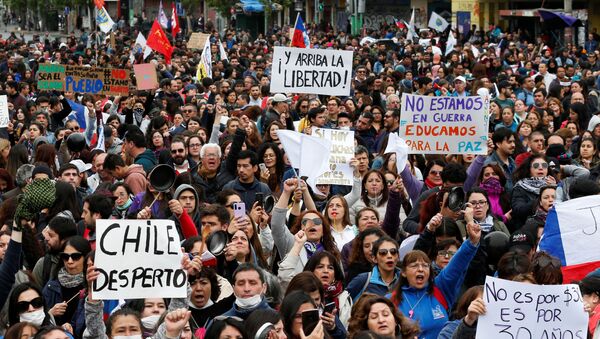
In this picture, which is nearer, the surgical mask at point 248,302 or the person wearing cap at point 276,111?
the surgical mask at point 248,302

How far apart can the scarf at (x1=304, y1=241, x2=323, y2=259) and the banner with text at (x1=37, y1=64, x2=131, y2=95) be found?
9.77 meters

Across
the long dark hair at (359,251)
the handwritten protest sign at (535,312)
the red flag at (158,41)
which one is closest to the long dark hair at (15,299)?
the long dark hair at (359,251)

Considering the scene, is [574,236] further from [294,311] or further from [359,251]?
[294,311]

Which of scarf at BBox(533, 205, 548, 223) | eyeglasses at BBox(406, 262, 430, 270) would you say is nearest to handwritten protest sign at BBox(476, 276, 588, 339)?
eyeglasses at BBox(406, 262, 430, 270)

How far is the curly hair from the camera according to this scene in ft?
21.9

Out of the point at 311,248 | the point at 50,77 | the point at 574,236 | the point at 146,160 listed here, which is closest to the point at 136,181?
the point at 146,160

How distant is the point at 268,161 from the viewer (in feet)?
37.9

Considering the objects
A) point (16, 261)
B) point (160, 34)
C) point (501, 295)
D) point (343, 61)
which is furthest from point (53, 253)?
point (160, 34)

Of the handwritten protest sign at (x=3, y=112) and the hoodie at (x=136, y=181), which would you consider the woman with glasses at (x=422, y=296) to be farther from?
the handwritten protest sign at (x=3, y=112)

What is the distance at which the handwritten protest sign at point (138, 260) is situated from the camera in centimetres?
690

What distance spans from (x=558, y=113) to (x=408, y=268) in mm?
9266

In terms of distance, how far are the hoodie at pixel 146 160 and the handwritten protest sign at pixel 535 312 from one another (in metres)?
5.95

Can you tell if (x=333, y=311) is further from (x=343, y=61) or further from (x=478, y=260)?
(x=343, y=61)

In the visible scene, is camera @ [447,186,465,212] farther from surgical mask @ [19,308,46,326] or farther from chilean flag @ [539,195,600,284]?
surgical mask @ [19,308,46,326]
